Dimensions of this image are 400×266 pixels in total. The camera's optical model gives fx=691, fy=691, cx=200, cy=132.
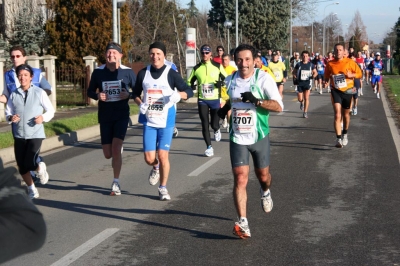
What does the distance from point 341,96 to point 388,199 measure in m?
4.94

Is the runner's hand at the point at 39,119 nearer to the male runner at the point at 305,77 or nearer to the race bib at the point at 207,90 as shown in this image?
the race bib at the point at 207,90

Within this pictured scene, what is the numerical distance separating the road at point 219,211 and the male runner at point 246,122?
0.52 meters

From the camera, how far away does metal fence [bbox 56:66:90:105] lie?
25.3 metres

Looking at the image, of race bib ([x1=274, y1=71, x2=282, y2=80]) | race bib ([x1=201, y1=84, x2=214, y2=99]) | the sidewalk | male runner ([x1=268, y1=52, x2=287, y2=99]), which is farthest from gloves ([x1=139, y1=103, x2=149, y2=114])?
race bib ([x1=274, y1=71, x2=282, y2=80])

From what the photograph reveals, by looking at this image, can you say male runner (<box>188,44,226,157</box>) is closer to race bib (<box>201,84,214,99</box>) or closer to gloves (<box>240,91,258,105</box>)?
race bib (<box>201,84,214,99</box>)

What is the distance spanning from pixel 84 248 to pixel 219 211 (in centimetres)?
207

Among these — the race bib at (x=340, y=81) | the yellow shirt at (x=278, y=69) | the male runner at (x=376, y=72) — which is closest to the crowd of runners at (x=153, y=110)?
the race bib at (x=340, y=81)

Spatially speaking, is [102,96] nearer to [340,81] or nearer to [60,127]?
[340,81]

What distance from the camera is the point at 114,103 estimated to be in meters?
9.13

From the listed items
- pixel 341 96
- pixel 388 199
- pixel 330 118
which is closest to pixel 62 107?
pixel 330 118

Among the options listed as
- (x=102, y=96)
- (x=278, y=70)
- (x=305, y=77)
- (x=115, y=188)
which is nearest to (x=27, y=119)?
(x=102, y=96)

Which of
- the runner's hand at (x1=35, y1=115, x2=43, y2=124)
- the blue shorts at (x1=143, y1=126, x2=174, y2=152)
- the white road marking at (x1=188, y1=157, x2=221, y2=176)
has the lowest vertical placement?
the white road marking at (x1=188, y1=157, x2=221, y2=176)

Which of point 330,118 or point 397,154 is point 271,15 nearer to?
point 330,118

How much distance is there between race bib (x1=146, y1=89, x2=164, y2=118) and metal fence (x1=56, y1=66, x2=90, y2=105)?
16866 millimetres
